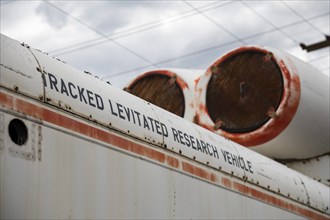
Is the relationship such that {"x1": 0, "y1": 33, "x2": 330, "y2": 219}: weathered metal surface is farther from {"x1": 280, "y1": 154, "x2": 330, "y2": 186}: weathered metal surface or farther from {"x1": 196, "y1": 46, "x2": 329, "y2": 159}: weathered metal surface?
{"x1": 280, "y1": 154, "x2": 330, "y2": 186}: weathered metal surface

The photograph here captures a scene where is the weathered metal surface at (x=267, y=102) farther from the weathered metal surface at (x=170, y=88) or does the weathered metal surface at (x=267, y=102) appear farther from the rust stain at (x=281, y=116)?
the weathered metal surface at (x=170, y=88)

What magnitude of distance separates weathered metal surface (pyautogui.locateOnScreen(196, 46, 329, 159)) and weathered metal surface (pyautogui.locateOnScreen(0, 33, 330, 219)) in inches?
57.6

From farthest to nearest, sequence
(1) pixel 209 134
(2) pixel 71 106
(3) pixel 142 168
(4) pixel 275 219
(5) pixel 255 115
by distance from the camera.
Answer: (5) pixel 255 115
(4) pixel 275 219
(1) pixel 209 134
(3) pixel 142 168
(2) pixel 71 106

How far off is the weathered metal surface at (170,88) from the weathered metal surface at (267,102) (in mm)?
256

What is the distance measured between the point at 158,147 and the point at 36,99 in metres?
1.38

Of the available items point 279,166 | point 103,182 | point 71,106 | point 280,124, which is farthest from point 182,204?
point 280,124

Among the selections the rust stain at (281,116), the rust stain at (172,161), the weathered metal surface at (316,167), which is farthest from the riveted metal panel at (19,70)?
the weathered metal surface at (316,167)

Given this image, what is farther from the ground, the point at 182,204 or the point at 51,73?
the point at 51,73

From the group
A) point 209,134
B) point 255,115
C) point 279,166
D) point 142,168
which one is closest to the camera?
point 142,168

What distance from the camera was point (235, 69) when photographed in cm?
834

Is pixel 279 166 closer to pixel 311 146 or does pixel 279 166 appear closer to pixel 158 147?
pixel 311 146

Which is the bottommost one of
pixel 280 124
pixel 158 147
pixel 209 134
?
pixel 158 147

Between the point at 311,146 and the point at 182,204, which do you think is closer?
the point at 182,204

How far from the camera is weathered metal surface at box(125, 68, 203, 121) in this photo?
8.62 metres
